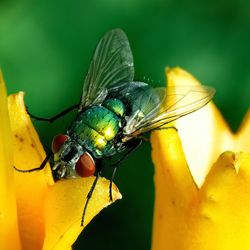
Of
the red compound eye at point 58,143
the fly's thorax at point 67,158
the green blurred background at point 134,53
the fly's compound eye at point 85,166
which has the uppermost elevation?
the red compound eye at point 58,143

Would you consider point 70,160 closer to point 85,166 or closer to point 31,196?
point 85,166

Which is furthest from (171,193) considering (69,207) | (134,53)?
(134,53)

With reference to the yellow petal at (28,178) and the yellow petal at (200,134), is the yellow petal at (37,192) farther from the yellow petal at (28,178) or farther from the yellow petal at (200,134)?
the yellow petal at (200,134)

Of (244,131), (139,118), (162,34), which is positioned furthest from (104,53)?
(162,34)

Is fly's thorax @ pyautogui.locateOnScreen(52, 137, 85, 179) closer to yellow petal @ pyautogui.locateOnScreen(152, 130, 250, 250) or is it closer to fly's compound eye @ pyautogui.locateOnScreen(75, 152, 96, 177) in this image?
fly's compound eye @ pyautogui.locateOnScreen(75, 152, 96, 177)

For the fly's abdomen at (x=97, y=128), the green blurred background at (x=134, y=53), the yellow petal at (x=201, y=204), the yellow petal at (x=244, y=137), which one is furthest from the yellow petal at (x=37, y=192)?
the green blurred background at (x=134, y=53)

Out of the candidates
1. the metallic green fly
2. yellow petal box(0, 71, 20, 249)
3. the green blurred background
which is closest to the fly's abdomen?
the metallic green fly
